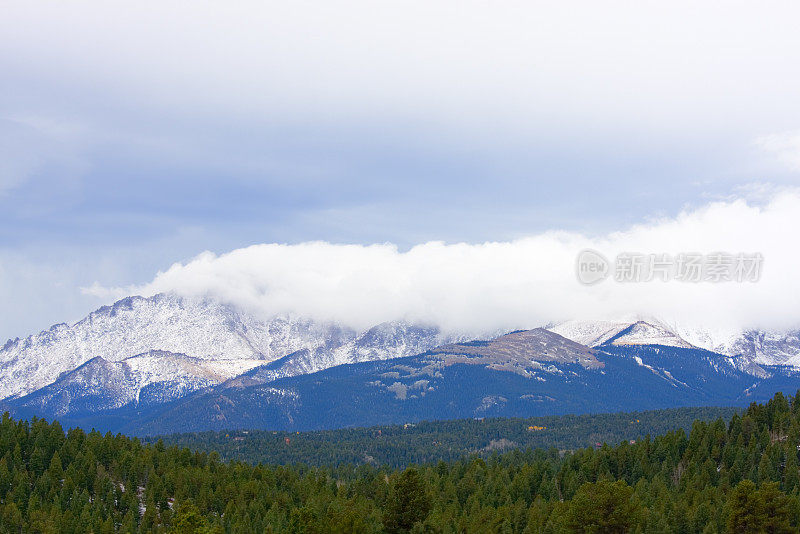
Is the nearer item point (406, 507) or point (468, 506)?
point (406, 507)

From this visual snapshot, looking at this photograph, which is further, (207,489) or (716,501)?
(207,489)

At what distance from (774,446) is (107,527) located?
158835mm

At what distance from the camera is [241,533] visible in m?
157

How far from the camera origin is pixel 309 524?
127m

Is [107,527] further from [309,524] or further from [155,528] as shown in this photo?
[309,524]

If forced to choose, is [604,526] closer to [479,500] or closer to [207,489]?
[479,500]

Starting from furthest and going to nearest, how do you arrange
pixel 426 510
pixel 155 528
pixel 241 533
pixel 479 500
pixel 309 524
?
pixel 479 500
pixel 155 528
pixel 241 533
pixel 426 510
pixel 309 524

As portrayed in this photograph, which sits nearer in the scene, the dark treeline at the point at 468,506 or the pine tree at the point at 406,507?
the dark treeline at the point at 468,506

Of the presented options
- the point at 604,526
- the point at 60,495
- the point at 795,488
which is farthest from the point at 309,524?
the point at 795,488

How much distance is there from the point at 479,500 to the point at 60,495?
4083 inches

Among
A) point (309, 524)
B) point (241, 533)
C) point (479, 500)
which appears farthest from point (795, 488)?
point (241, 533)

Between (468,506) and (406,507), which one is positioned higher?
(406,507)

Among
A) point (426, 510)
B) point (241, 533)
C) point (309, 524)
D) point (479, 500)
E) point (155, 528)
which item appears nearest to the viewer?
point (309, 524)

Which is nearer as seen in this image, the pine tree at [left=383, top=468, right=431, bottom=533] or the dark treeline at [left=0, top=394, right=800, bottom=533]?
the dark treeline at [left=0, top=394, right=800, bottom=533]
